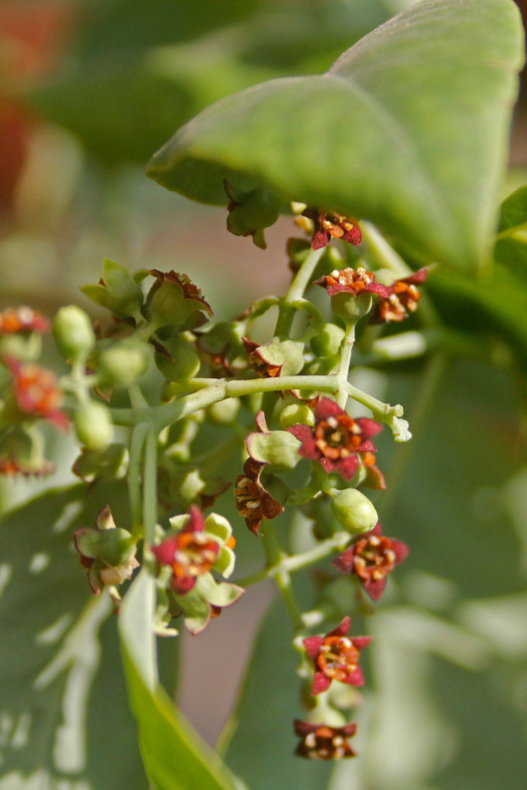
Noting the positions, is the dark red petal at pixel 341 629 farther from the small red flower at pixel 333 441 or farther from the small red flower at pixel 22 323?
the small red flower at pixel 22 323

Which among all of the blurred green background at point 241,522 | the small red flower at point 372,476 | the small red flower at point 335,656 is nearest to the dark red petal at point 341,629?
the small red flower at point 335,656

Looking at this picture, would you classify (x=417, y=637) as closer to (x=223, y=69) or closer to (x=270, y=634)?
(x=270, y=634)

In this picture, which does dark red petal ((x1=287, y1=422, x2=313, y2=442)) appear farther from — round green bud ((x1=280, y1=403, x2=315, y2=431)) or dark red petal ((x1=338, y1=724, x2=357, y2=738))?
dark red petal ((x1=338, y1=724, x2=357, y2=738))

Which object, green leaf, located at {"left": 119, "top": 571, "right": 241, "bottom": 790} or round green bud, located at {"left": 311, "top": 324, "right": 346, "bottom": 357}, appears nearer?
green leaf, located at {"left": 119, "top": 571, "right": 241, "bottom": 790}

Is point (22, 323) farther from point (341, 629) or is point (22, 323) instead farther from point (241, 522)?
point (241, 522)

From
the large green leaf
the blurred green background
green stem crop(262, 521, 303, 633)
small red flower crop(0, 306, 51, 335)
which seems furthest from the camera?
the blurred green background

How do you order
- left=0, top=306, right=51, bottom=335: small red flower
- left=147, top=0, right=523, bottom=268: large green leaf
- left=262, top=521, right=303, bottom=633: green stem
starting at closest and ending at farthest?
left=147, top=0, right=523, bottom=268: large green leaf → left=0, top=306, right=51, bottom=335: small red flower → left=262, top=521, right=303, bottom=633: green stem

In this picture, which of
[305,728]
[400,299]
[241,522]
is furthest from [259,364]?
[241,522]

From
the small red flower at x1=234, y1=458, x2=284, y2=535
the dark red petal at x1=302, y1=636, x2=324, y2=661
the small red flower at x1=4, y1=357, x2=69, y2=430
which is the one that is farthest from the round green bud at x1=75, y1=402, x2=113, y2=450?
the dark red petal at x1=302, y1=636, x2=324, y2=661
